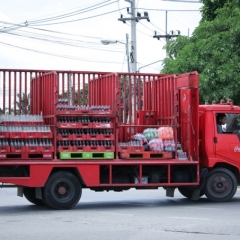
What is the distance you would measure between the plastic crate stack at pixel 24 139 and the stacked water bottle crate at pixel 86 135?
0.30 m

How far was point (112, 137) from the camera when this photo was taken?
16.0 m

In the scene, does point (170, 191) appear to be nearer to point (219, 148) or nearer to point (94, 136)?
point (219, 148)

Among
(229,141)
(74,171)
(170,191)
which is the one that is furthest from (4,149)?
(229,141)

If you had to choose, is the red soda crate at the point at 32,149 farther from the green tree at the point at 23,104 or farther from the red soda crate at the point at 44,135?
the green tree at the point at 23,104

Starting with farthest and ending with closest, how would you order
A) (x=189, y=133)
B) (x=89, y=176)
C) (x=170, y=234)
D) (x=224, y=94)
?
1. (x=224, y=94)
2. (x=189, y=133)
3. (x=89, y=176)
4. (x=170, y=234)

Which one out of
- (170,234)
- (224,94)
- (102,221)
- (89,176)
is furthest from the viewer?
(224,94)

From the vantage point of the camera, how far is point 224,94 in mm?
23531

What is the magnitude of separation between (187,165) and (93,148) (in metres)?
2.41

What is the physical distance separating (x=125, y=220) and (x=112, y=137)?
10.2 feet

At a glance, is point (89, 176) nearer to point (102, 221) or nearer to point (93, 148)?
point (93, 148)

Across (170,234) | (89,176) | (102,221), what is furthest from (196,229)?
(89,176)

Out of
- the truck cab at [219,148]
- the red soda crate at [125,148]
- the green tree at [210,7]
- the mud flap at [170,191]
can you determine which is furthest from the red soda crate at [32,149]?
the green tree at [210,7]

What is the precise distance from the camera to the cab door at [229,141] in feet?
55.8

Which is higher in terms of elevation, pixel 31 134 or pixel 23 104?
pixel 23 104
